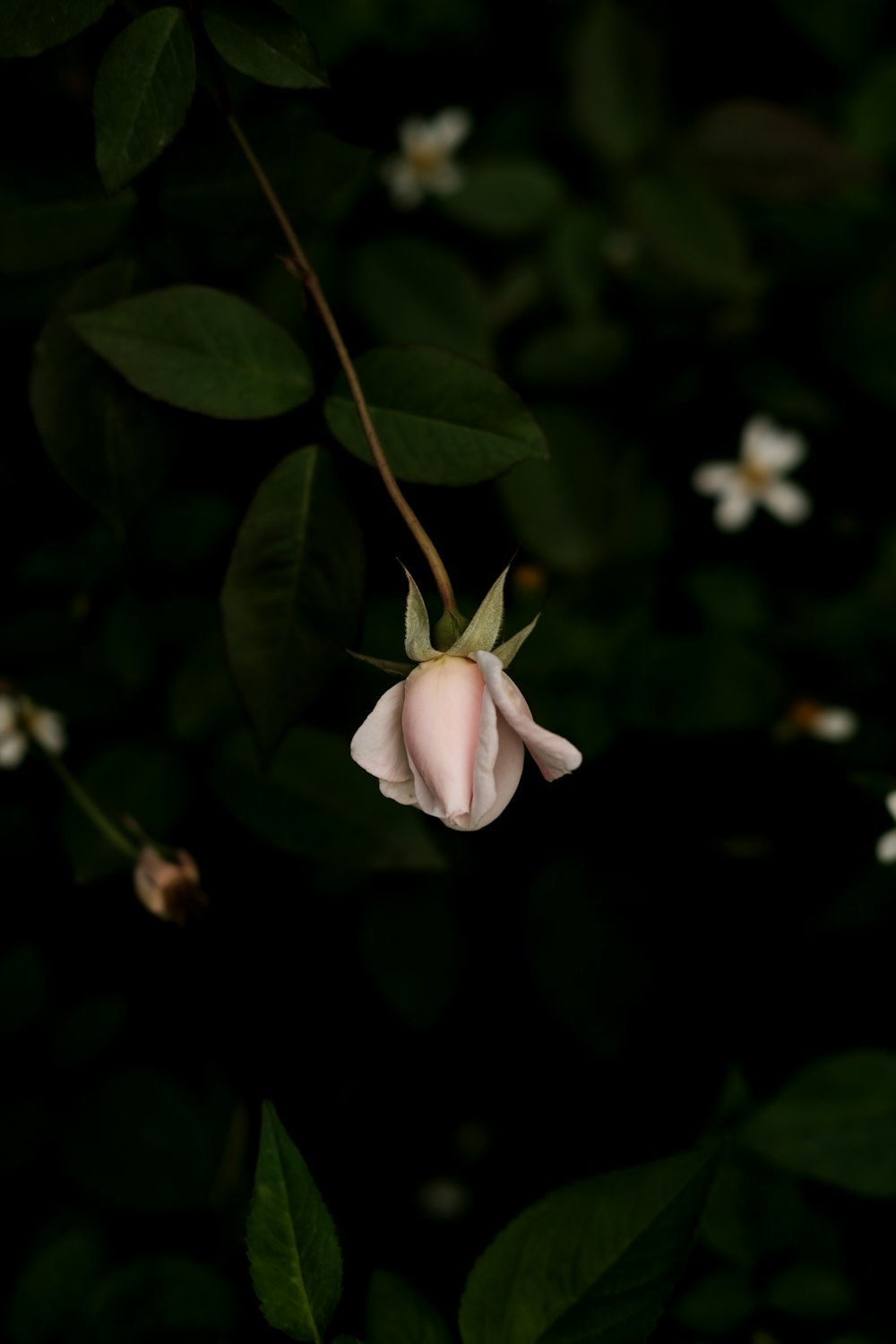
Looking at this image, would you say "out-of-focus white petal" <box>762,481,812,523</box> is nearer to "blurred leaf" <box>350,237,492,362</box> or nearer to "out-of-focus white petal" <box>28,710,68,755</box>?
"blurred leaf" <box>350,237,492,362</box>

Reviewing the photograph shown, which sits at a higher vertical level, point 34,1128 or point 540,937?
point 34,1128

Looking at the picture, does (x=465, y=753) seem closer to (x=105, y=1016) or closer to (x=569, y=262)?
(x=105, y=1016)

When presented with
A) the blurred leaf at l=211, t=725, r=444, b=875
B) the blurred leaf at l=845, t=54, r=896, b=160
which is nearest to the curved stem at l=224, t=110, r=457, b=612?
the blurred leaf at l=211, t=725, r=444, b=875

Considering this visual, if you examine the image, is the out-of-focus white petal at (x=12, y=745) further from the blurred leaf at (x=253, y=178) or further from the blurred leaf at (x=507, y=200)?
the blurred leaf at (x=507, y=200)

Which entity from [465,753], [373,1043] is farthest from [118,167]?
[373,1043]

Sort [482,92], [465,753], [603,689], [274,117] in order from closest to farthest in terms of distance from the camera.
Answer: [465,753] → [274,117] → [603,689] → [482,92]

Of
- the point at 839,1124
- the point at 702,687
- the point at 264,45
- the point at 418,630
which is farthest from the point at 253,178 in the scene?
the point at 839,1124

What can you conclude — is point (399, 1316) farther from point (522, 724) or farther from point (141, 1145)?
point (141, 1145)

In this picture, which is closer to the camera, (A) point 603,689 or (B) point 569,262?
(A) point 603,689
